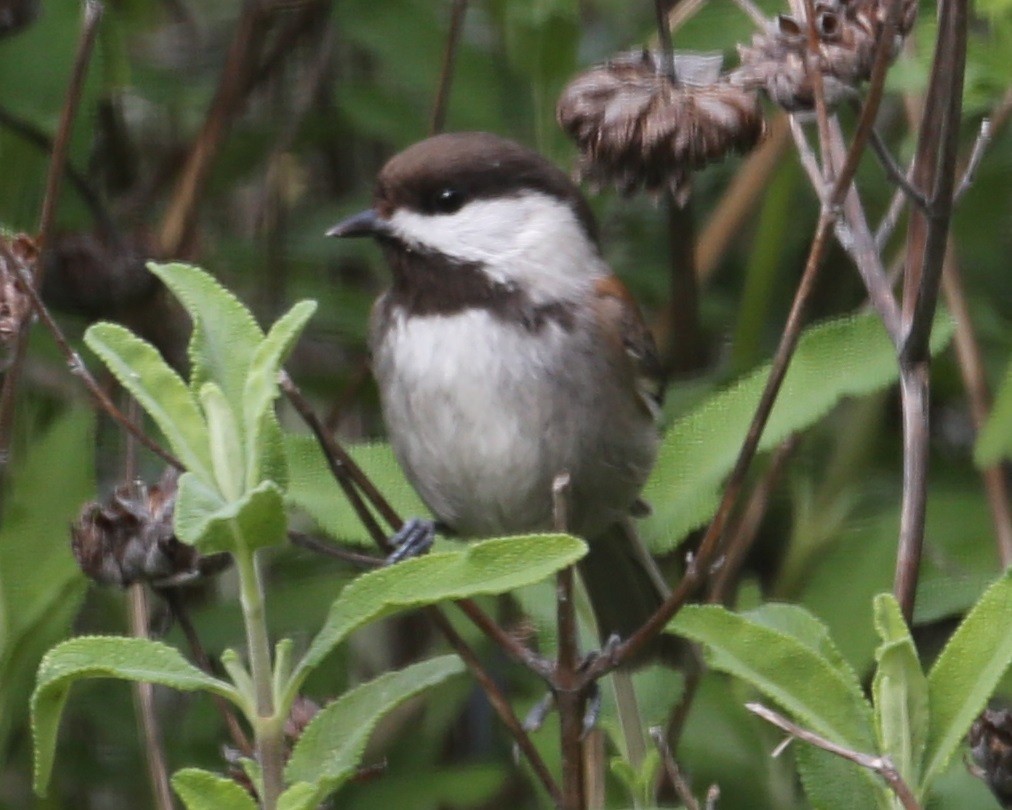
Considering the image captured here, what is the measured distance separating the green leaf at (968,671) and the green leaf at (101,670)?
1.86ft

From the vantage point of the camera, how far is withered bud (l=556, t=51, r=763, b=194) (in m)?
1.80

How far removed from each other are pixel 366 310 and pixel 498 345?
40 cm

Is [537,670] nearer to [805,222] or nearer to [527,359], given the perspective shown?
[527,359]

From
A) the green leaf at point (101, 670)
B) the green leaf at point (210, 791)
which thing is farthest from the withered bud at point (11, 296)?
the green leaf at point (210, 791)

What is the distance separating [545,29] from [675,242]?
0.34m

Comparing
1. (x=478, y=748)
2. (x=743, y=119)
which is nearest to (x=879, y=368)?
(x=743, y=119)

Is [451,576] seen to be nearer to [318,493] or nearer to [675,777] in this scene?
[675,777]

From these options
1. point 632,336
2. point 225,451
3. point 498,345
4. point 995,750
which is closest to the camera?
point 225,451

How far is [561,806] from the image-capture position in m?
1.57

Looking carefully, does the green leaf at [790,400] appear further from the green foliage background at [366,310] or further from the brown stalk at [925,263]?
the brown stalk at [925,263]

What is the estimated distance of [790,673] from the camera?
1396 mm

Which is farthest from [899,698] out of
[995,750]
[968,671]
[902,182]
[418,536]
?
[418,536]

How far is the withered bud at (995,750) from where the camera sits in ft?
5.04

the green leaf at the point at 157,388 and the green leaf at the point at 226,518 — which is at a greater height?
the green leaf at the point at 157,388
